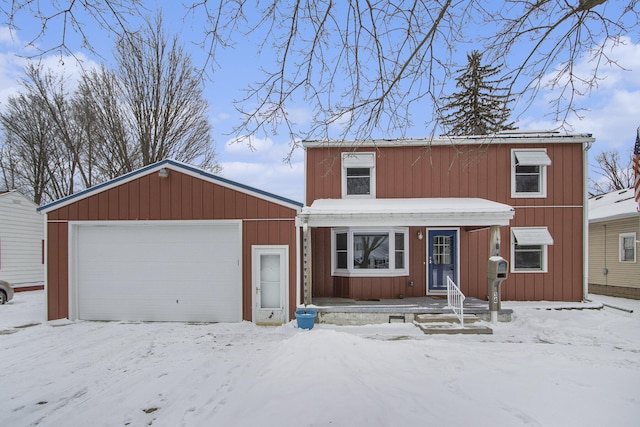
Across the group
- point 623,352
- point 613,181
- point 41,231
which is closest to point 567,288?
point 623,352

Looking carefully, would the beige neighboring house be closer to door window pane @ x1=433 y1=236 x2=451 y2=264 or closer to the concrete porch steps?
door window pane @ x1=433 y1=236 x2=451 y2=264

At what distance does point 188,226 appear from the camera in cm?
969

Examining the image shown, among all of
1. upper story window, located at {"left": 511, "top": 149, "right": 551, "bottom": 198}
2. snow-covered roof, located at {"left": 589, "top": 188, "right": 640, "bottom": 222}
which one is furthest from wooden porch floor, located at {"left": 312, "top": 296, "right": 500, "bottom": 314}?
snow-covered roof, located at {"left": 589, "top": 188, "right": 640, "bottom": 222}

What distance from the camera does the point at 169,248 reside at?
31.7ft

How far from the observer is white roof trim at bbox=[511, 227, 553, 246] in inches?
428

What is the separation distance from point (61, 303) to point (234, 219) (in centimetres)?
502

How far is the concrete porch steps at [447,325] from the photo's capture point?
8.23 metres

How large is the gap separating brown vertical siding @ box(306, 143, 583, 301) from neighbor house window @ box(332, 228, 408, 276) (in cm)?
27

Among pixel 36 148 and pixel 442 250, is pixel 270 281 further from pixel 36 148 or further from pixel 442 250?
pixel 36 148

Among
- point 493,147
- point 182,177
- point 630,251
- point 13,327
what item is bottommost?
point 13,327

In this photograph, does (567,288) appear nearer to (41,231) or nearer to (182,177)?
(182,177)

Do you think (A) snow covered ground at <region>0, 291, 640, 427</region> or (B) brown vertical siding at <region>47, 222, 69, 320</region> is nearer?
(A) snow covered ground at <region>0, 291, 640, 427</region>

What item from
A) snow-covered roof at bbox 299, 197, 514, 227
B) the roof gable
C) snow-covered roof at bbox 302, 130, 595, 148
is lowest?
snow-covered roof at bbox 299, 197, 514, 227

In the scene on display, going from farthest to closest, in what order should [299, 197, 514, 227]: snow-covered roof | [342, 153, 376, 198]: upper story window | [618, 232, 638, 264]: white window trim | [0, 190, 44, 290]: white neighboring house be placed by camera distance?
[0, 190, 44, 290]: white neighboring house → [618, 232, 638, 264]: white window trim → [342, 153, 376, 198]: upper story window → [299, 197, 514, 227]: snow-covered roof
